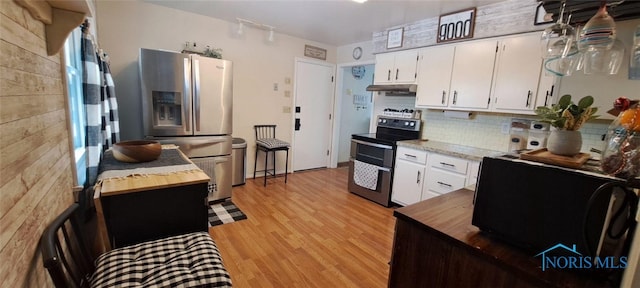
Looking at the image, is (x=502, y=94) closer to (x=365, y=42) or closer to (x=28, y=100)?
(x=365, y=42)

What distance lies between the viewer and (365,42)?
14.1 ft

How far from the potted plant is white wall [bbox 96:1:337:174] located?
366 centimetres

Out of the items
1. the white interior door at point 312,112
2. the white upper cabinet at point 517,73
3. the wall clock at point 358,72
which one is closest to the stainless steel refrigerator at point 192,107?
the white interior door at point 312,112

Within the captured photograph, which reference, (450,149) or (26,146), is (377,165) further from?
(26,146)

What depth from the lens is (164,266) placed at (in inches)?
45.0

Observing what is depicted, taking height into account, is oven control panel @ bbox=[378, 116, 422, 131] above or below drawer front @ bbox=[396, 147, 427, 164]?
above

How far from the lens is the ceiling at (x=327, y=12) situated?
276 cm

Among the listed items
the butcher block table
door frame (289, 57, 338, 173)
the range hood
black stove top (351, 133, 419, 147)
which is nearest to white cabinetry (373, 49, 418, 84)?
the range hood

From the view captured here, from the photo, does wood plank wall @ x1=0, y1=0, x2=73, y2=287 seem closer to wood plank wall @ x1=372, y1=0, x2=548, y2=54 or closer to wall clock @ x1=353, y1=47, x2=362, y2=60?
wood plank wall @ x1=372, y1=0, x2=548, y2=54

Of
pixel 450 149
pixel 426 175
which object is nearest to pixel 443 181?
pixel 426 175

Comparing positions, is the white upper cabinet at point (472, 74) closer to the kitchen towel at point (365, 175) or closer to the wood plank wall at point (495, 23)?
the wood plank wall at point (495, 23)

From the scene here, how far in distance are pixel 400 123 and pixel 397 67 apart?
0.75m

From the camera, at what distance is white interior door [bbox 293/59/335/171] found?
4.53 metres

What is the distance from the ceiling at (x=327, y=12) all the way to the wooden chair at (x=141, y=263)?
2592 mm
